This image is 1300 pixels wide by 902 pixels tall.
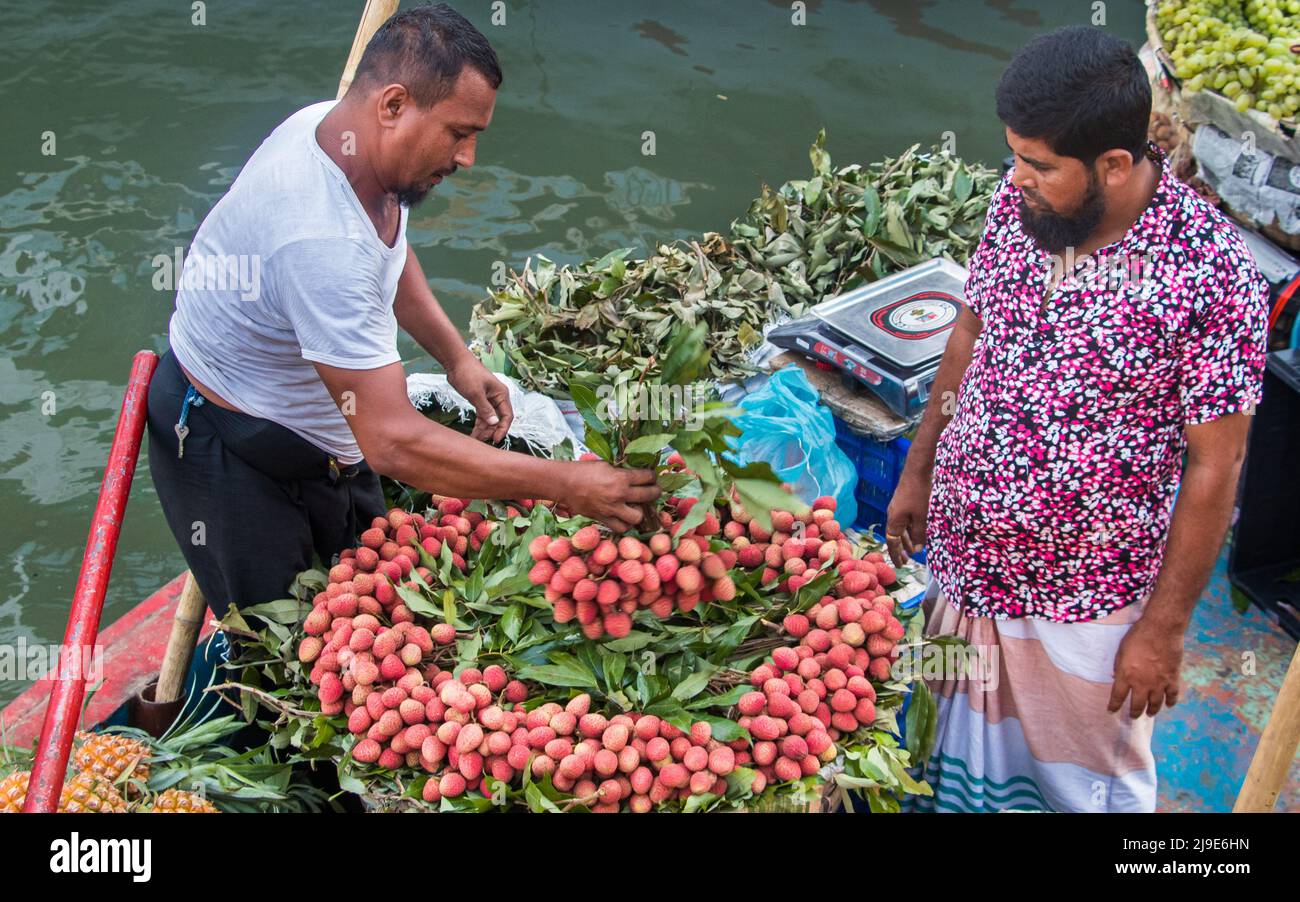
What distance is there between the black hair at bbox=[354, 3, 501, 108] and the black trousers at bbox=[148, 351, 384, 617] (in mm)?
721

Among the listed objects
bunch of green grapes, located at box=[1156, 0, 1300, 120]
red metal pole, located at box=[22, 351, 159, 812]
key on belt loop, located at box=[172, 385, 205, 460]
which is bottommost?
red metal pole, located at box=[22, 351, 159, 812]

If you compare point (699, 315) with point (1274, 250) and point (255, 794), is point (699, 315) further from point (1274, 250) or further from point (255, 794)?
point (255, 794)

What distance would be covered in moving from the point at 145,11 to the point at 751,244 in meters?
5.50

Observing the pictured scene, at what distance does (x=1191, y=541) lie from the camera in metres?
1.93

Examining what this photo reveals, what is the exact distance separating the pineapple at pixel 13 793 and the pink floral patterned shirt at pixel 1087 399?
5.89ft

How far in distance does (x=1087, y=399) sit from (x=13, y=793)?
2.00 m

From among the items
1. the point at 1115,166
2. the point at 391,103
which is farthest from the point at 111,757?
the point at 1115,166

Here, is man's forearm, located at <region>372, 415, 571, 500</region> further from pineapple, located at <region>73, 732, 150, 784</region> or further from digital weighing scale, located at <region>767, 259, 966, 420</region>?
digital weighing scale, located at <region>767, 259, 966, 420</region>

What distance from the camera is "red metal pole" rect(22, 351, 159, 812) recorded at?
185 centimetres

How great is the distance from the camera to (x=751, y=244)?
386 cm

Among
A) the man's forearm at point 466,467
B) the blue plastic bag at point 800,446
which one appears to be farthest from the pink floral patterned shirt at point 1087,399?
the man's forearm at point 466,467

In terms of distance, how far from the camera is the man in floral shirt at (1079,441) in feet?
5.91

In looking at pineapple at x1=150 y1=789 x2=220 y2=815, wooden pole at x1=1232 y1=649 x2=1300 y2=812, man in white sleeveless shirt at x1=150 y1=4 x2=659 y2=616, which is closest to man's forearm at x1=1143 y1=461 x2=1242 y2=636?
wooden pole at x1=1232 y1=649 x2=1300 y2=812

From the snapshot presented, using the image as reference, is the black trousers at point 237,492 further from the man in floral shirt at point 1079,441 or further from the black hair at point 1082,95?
the black hair at point 1082,95
